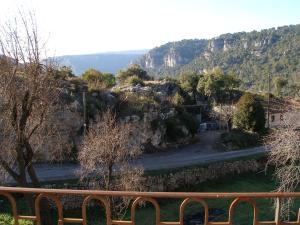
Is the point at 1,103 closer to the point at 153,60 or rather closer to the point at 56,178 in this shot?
the point at 56,178

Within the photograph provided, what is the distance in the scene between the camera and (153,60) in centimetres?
15425

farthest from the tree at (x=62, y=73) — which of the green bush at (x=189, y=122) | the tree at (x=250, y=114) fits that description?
the tree at (x=250, y=114)

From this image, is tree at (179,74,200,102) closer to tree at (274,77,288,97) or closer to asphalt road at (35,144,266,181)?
asphalt road at (35,144,266,181)

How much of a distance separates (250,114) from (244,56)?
8229 cm

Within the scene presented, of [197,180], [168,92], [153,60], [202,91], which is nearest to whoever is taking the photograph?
[197,180]

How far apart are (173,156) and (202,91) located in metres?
20.1

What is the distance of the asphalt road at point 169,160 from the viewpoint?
26078 mm

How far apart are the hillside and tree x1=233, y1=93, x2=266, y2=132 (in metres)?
44.8

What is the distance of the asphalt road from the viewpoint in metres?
26.1

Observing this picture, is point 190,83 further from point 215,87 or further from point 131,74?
point 131,74

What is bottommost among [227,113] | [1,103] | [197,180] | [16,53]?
[197,180]

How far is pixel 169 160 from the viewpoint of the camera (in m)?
30.9

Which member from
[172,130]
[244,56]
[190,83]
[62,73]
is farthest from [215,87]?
[244,56]

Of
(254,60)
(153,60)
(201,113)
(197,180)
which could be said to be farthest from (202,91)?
(153,60)
